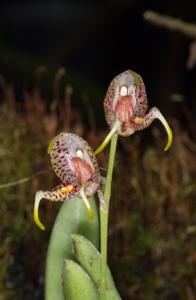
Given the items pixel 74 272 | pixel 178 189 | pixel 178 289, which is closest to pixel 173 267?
pixel 178 289


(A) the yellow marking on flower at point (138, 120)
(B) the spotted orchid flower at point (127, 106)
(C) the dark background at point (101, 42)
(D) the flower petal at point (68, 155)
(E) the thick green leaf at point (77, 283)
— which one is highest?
(B) the spotted orchid flower at point (127, 106)

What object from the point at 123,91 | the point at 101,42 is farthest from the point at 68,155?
the point at 101,42

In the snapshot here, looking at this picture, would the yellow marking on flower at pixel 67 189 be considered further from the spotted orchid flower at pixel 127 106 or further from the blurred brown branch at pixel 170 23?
the blurred brown branch at pixel 170 23

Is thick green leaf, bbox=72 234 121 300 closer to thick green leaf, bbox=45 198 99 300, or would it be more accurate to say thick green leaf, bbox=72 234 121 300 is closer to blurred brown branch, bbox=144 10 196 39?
thick green leaf, bbox=45 198 99 300

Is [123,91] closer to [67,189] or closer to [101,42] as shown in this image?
[67,189]

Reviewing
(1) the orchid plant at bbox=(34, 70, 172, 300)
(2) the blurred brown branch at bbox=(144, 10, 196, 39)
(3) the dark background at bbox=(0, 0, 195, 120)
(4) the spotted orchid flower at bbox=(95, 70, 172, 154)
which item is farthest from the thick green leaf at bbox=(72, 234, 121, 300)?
(3) the dark background at bbox=(0, 0, 195, 120)

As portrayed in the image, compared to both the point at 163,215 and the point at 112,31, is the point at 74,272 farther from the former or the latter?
the point at 112,31

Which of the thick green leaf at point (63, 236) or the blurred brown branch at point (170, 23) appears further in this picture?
the blurred brown branch at point (170, 23)

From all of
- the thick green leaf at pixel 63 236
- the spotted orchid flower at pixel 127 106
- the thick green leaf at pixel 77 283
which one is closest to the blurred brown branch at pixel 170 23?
the thick green leaf at pixel 63 236

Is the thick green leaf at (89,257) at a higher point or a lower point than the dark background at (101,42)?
higher
